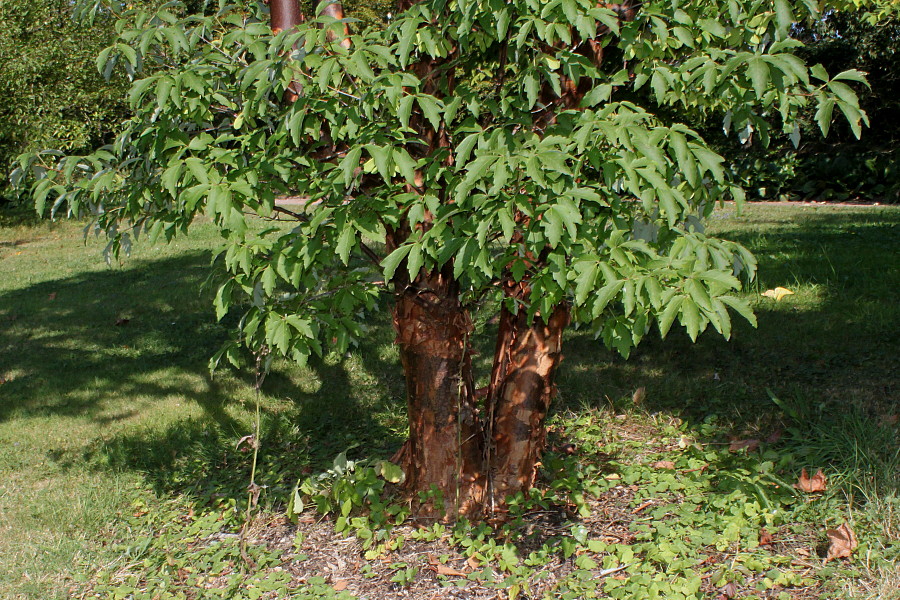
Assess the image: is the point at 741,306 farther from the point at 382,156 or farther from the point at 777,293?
the point at 777,293

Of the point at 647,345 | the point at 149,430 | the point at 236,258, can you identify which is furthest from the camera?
the point at 647,345

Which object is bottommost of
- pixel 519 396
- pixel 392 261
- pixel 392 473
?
pixel 392 473

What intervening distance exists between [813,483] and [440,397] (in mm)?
1715

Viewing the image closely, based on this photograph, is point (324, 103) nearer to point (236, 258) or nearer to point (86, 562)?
point (236, 258)

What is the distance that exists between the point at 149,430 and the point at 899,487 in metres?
4.29

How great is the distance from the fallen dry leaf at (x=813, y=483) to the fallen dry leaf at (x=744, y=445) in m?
0.47

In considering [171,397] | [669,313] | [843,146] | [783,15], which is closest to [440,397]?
[669,313]

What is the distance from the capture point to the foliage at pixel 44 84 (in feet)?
44.5

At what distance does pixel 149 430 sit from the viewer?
532 centimetres

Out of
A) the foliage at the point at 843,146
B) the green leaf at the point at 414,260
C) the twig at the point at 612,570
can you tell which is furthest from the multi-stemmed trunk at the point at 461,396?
the foliage at the point at 843,146

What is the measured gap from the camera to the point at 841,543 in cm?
321

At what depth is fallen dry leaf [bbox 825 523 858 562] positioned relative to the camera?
3.20 metres

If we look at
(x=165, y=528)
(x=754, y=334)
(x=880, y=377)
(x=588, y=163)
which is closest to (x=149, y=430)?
(x=165, y=528)

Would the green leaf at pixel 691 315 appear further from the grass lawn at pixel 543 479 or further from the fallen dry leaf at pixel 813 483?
the fallen dry leaf at pixel 813 483
